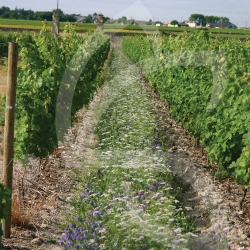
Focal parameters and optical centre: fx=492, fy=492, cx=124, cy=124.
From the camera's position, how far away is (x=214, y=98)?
8.30 metres

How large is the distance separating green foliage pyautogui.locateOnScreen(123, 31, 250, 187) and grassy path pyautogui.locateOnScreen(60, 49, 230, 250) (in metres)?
0.81

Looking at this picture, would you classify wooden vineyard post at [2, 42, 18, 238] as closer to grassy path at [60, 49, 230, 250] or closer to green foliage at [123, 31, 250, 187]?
grassy path at [60, 49, 230, 250]

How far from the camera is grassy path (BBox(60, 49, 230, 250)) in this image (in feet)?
16.8

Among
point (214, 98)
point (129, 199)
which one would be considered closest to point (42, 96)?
point (129, 199)

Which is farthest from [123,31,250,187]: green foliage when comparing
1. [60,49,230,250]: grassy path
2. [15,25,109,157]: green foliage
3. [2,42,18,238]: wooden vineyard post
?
[2,42,18,238]: wooden vineyard post

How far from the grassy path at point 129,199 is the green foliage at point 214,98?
81cm

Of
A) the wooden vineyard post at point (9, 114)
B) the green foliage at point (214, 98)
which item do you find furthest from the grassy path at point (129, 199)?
the green foliage at point (214, 98)

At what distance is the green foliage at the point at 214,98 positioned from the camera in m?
6.77

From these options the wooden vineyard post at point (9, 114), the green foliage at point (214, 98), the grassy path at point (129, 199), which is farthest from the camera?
the green foliage at point (214, 98)

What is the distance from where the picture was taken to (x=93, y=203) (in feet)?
20.1

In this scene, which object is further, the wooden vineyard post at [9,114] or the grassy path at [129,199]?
the wooden vineyard post at [9,114]

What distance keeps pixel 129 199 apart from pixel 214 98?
2921mm

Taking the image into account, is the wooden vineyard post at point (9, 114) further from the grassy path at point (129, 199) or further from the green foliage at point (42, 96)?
the green foliage at point (42, 96)

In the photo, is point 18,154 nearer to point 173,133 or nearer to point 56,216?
point 56,216
